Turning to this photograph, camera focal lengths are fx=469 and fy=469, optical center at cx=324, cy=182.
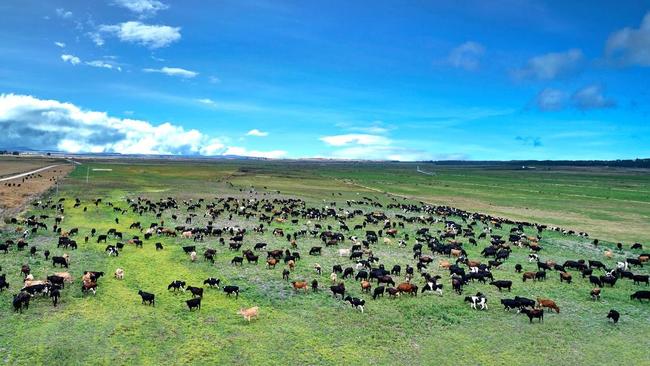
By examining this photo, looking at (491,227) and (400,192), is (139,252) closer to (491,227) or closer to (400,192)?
(491,227)

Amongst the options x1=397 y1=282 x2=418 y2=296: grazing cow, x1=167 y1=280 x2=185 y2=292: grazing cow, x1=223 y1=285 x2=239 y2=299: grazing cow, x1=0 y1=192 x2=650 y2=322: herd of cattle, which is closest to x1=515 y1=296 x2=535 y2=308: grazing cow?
x1=0 y1=192 x2=650 y2=322: herd of cattle

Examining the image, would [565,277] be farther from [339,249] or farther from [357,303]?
[339,249]

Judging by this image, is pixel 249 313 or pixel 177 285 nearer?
pixel 249 313

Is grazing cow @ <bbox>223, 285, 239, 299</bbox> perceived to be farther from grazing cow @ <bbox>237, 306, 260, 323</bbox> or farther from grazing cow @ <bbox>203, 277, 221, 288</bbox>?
grazing cow @ <bbox>237, 306, 260, 323</bbox>

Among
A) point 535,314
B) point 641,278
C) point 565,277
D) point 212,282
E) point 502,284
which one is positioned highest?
point 641,278

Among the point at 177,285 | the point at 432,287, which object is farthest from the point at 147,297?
the point at 432,287

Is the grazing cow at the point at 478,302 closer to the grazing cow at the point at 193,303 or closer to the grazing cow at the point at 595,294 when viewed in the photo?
the grazing cow at the point at 595,294

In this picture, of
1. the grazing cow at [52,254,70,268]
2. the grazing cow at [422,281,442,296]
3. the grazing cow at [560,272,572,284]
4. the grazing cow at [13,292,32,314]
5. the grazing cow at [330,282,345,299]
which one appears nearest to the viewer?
the grazing cow at [13,292,32,314]

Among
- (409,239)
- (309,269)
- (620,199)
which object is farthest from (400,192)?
(309,269)
